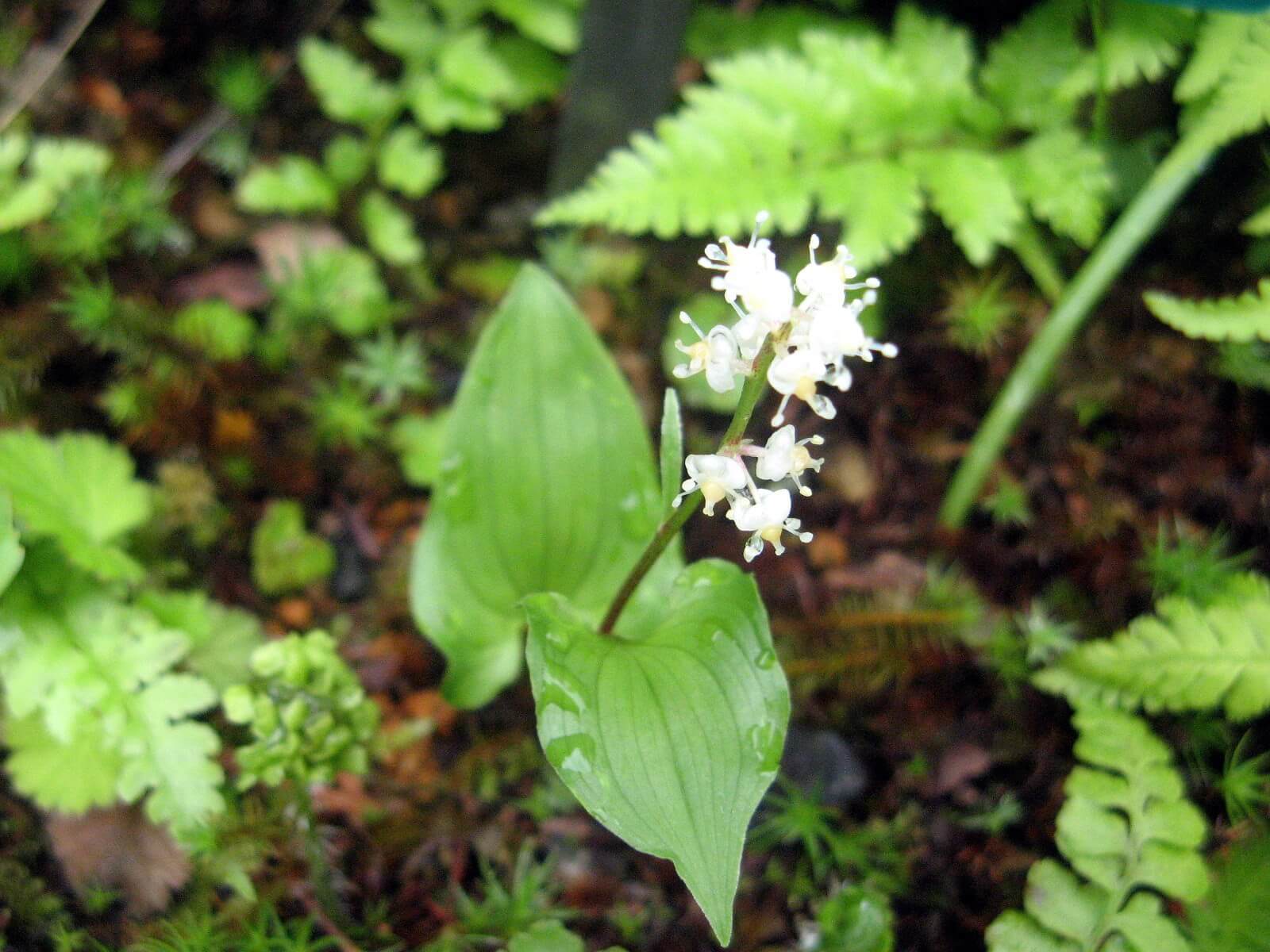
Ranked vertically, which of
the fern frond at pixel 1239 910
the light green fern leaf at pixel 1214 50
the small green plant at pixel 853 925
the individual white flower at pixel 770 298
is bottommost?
the small green plant at pixel 853 925

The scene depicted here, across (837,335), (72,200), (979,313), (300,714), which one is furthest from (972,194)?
(72,200)

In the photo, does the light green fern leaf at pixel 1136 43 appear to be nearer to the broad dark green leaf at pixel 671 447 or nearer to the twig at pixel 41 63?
the broad dark green leaf at pixel 671 447

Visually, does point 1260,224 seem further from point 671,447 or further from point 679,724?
point 679,724

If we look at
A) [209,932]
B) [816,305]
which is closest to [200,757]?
[209,932]

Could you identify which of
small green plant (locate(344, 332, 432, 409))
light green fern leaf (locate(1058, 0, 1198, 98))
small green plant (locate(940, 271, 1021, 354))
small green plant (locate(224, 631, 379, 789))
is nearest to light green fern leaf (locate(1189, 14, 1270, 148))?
light green fern leaf (locate(1058, 0, 1198, 98))

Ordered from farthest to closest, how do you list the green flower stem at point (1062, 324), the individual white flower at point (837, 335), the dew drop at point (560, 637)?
the green flower stem at point (1062, 324)
the dew drop at point (560, 637)
the individual white flower at point (837, 335)

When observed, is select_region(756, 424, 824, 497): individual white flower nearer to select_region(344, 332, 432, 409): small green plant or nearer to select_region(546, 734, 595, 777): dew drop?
select_region(546, 734, 595, 777): dew drop

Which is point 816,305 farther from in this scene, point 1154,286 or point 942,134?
point 1154,286

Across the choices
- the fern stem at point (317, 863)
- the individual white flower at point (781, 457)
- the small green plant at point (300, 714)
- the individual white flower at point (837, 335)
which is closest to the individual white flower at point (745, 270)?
the individual white flower at point (837, 335)
